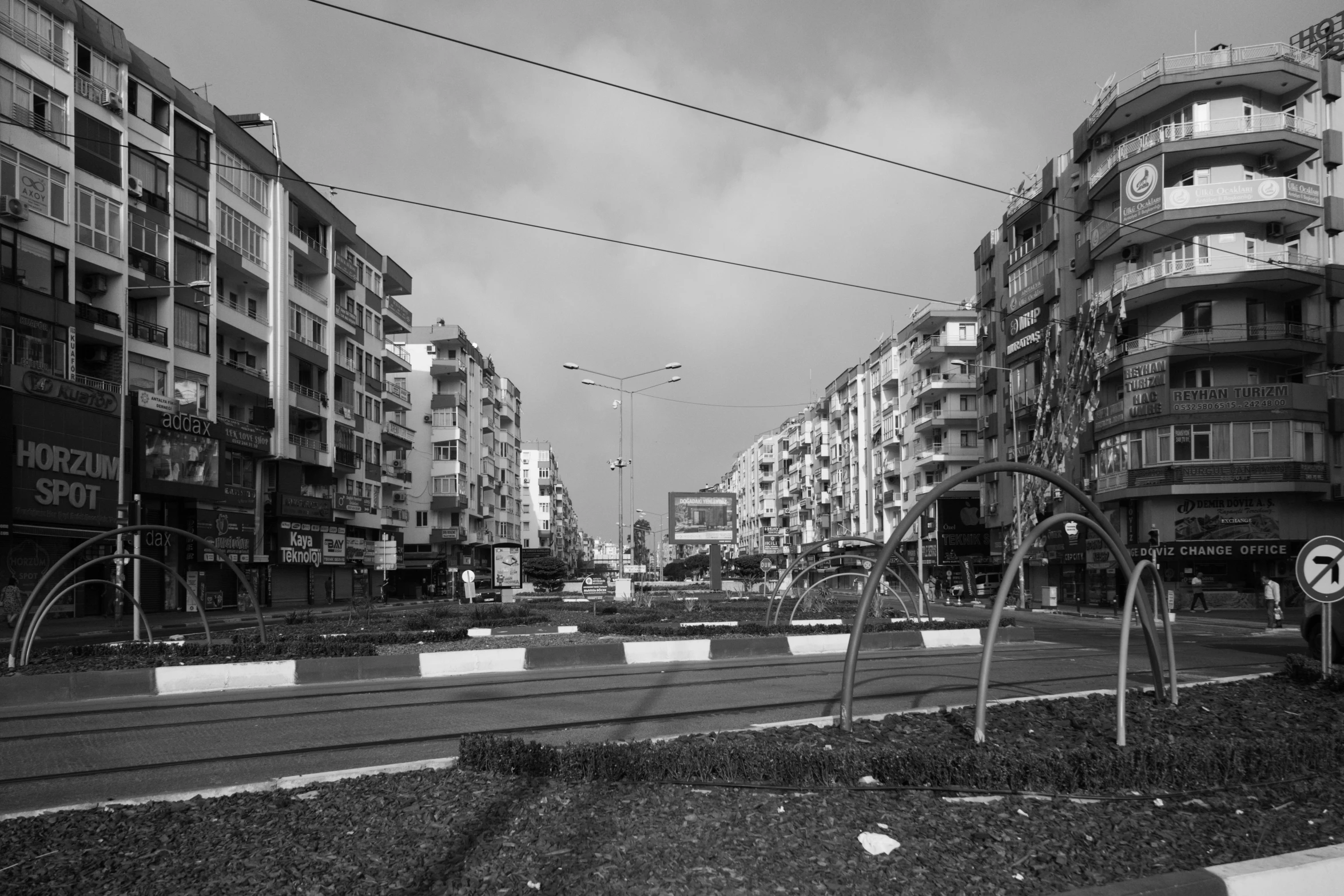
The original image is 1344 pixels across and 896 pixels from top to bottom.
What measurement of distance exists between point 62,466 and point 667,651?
2591 centimetres

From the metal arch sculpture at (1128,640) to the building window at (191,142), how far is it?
1658 inches

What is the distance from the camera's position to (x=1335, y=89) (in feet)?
150

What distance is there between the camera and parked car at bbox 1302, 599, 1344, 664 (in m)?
14.7

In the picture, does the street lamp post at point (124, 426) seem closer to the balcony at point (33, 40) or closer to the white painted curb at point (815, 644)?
the balcony at point (33, 40)

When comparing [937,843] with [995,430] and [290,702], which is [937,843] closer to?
[290,702]

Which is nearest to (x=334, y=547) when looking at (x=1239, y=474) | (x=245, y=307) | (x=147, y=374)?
(x=245, y=307)

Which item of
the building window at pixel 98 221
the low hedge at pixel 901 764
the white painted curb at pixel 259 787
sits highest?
the building window at pixel 98 221

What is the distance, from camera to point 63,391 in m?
34.4

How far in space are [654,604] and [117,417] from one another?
20.7 metres

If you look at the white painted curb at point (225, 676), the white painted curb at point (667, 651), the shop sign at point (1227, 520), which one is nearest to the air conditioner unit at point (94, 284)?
the white painted curb at point (225, 676)

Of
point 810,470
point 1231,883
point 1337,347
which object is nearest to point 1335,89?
point 1337,347

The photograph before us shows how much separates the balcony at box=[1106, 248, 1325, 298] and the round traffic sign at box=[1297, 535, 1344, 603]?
3593 centimetres

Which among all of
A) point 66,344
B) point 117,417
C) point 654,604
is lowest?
point 654,604

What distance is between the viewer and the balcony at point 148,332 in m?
40.0
